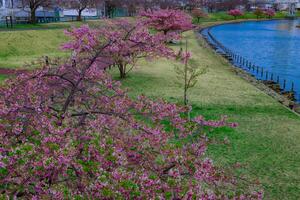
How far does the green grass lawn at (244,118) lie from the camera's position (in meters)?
12.6

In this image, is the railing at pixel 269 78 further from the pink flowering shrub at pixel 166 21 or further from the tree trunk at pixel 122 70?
the tree trunk at pixel 122 70

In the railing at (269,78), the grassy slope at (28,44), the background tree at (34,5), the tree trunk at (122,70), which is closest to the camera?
the tree trunk at (122,70)

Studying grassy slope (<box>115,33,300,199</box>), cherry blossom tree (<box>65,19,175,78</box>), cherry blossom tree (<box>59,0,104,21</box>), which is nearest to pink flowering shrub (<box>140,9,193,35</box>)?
grassy slope (<box>115,33,300,199</box>)

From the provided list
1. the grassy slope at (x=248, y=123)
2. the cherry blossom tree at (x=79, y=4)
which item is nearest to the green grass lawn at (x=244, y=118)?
the grassy slope at (x=248, y=123)

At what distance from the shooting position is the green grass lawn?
12.6 m

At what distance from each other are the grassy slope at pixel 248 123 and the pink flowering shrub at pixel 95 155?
8.29 ft

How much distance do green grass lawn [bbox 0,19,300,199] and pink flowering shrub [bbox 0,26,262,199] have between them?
266cm

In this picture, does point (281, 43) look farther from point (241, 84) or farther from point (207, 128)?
point (207, 128)

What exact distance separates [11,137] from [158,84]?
19.8 meters

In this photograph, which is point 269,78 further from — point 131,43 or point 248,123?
point 131,43

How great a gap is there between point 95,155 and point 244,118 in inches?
553

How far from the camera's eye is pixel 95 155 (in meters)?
5.71

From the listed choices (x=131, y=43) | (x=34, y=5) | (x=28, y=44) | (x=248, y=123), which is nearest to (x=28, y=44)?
(x=28, y=44)

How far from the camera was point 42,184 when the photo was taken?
531 centimetres
